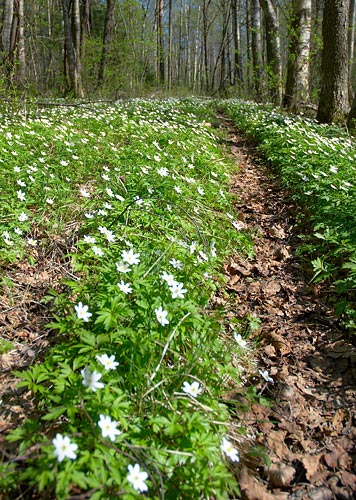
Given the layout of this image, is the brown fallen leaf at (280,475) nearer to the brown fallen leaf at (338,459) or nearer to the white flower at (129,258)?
the brown fallen leaf at (338,459)

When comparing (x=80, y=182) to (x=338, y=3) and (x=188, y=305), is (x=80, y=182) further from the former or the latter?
(x=338, y=3)

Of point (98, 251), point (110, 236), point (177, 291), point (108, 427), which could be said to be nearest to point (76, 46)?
point (110, 236)

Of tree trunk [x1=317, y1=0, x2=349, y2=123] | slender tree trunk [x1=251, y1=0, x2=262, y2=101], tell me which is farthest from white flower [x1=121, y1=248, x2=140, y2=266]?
slender tree trunk [x1=251, y1=0, x2=262, y2=101]

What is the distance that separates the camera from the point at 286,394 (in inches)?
98.6

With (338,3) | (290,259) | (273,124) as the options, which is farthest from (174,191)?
(338,3)

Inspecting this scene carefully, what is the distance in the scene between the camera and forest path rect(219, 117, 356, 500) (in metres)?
1.96

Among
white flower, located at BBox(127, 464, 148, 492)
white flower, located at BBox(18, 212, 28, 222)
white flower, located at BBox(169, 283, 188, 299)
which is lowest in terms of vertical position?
white flower, located at BBox(127, 464, 148, 492)

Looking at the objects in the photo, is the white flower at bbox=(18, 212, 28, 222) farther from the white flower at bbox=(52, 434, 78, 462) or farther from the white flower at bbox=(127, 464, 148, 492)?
the white flower at bbox=(127, 464, 148, 492)

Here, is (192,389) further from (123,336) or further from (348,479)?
(348,479)

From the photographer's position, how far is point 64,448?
146 centimetres

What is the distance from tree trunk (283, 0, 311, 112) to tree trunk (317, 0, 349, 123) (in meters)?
2.04

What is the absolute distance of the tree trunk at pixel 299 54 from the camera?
10016mm

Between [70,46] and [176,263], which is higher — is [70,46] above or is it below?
above

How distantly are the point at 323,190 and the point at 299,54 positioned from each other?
716 cm
